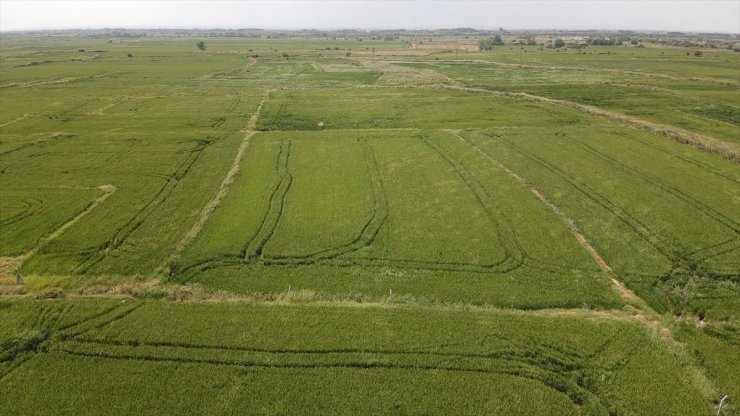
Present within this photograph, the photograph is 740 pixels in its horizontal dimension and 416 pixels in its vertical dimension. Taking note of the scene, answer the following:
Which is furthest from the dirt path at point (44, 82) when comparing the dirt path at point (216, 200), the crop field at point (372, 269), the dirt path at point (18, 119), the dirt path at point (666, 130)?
the dirt path at point (666, 130)

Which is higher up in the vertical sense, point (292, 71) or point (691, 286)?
point (292, 71)

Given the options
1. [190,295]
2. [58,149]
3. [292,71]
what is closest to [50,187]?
[58,149]

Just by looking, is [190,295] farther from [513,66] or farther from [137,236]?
[513,66]

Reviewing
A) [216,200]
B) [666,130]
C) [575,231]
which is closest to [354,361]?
[575,231]

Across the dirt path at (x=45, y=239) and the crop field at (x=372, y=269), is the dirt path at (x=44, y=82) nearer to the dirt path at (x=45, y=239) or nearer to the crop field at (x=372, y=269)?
the crop field at (x=372, y=269)

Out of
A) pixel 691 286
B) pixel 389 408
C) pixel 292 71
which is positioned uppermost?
pixel 292 71

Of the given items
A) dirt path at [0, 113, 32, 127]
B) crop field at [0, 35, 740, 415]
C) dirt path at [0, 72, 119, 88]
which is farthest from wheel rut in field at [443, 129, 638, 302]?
dirt path at [0, 72, 119, 88]

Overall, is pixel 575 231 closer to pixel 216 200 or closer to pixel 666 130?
pixel 216 200
